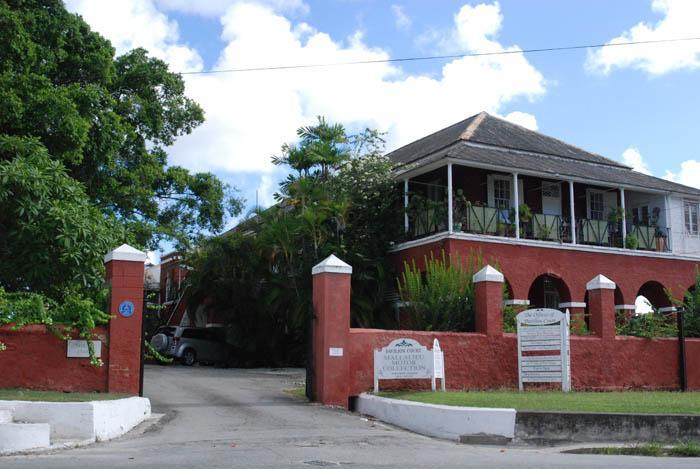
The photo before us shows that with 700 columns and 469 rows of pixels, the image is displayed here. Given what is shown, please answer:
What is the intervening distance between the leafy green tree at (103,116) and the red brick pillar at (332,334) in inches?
296

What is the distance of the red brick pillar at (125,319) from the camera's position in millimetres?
13445

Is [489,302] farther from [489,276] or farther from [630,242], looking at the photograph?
[630,242]

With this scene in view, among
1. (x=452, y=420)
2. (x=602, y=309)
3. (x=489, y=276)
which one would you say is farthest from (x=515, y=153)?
(x=452, y=420)

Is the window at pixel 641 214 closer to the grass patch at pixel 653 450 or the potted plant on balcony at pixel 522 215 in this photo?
the potted plant on balcony at pixel 522 215

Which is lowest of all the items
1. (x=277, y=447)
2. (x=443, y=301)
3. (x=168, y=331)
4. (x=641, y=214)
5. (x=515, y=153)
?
(x=277, y=447)

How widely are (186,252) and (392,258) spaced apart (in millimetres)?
8925

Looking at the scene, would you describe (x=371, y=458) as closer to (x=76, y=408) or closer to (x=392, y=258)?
(x=76, y=408)

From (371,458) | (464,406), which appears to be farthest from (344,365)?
(371,458)

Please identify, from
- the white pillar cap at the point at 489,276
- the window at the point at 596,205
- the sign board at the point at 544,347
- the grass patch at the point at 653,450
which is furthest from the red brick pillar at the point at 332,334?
the window at the point at 596,205

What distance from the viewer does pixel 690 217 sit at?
27.0m

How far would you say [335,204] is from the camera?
22.7 metres

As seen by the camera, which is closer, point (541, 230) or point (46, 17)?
point (46, 17)

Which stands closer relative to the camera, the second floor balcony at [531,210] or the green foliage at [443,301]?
the green foliage at [443,301]

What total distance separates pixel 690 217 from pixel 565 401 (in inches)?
638
